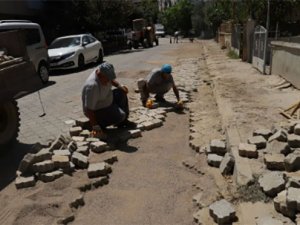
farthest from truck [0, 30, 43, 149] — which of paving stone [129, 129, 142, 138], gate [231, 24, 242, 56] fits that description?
gate [231, 24, 242, 56]

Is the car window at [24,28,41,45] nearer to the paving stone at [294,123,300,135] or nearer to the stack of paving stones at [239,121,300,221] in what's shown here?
the stack of paving stones at [239,121,300,221]

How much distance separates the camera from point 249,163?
4.44 meters

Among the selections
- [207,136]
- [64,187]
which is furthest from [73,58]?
[64,187]

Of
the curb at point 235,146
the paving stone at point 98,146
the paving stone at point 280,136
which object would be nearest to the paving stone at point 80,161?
the paving stone at point 98,146

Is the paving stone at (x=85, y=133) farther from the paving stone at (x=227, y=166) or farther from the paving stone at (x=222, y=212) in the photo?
the paving stone at (x=222, y=212)

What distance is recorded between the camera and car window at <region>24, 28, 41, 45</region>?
12028mm

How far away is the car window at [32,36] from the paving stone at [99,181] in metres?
8.55

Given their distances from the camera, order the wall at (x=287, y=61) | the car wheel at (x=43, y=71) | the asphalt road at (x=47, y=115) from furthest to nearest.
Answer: the car wheel at (x=43, y=71) → the wall at (x=287, y=61) → the asphalt road at (x=47, y=115)

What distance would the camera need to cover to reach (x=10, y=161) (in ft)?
17.6

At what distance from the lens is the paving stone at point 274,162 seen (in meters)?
4.22

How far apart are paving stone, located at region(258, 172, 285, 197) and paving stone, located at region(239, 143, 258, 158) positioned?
63 cm

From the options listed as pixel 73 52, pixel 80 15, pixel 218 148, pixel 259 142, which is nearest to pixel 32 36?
pixel 73 52

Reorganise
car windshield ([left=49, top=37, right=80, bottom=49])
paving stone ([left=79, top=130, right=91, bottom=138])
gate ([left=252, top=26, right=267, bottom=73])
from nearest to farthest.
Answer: paving stone ([left=79, top=130, right=91, bottom=138]) < gate ([left=252, top=26, right=267, bottom=73]) < car windshield ([left=49, top=37, right=80, bottom=49])

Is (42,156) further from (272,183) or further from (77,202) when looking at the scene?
(272,183)
